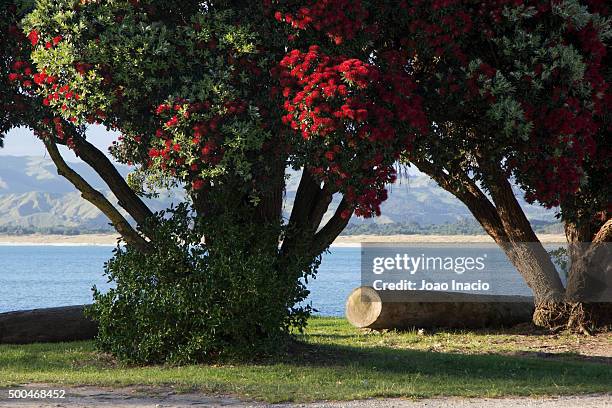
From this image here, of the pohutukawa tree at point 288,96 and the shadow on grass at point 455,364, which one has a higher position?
the pohutukawa tree at point 288,96

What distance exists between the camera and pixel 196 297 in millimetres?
14820

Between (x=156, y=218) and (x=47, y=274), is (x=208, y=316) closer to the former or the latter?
(x=156, y=218)

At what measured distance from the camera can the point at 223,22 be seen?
44.1 ft

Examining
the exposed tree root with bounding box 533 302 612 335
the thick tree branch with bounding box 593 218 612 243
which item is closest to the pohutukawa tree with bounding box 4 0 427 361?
the exposed tree root with bounding box 533 302 612 335

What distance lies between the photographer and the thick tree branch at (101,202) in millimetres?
16125

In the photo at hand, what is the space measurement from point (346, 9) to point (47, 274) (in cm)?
13856

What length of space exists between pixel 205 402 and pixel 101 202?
6.46 m

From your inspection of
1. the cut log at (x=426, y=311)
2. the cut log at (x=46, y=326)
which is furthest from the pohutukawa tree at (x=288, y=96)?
the cut log at (x=426, y=311)

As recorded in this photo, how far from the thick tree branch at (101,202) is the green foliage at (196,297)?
1.16 ft

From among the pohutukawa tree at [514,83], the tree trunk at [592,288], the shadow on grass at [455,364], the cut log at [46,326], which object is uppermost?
the pohutukawa tree at [514,83]

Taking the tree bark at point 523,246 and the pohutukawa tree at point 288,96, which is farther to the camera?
the tree bark at point 523,246

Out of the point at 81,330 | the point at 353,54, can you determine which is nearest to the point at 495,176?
the point at 353,54

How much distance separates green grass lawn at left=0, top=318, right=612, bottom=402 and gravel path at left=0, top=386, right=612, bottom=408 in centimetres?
43

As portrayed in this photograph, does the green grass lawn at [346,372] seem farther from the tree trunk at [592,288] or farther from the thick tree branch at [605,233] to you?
the thick tree branch at [605,233]
